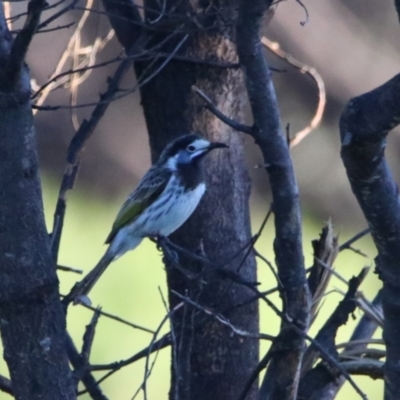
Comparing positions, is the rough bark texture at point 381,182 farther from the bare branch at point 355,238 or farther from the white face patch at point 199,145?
the white face patch at point 199,145

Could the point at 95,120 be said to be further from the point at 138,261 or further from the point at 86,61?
the point at 138,261

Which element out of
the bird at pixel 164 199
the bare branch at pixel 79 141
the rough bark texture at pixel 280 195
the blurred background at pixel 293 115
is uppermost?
the blurred background at pixel 293 115

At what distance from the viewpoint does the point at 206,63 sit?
3.99 meters

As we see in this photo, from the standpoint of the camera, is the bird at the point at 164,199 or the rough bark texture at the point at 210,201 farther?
the bird at the point at 164,199

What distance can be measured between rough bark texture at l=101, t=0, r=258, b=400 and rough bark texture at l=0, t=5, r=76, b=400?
902 mm

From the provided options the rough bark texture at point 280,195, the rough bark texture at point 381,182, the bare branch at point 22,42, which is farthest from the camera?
the rough bark texture at point 280,195

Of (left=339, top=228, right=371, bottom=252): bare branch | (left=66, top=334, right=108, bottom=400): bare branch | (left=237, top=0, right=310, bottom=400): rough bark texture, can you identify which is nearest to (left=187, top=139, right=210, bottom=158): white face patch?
(left=339, top=228, right=371, bottom=252): bare branch

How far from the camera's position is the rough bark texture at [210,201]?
402 cm

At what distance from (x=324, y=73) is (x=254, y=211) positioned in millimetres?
1706

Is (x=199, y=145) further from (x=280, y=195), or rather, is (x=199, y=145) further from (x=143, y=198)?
(x=143, y=198)

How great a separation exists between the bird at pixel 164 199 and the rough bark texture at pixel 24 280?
78 cm

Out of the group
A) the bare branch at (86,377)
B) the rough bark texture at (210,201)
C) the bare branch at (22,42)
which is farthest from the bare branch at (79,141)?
the bare branch at (22,42)

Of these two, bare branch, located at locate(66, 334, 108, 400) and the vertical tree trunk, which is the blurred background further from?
bare branch, located at locate(66, 334, 108, 400)

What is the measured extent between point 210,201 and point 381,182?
1709mm
